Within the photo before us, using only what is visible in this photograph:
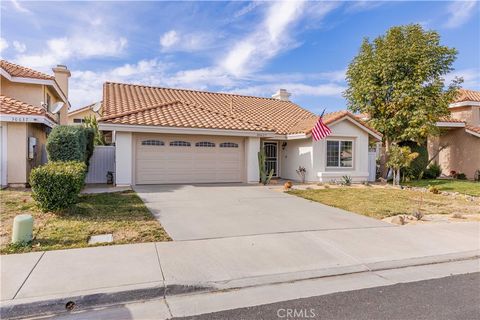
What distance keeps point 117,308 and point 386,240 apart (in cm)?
540

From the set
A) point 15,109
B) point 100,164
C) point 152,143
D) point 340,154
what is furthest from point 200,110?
point 15,109

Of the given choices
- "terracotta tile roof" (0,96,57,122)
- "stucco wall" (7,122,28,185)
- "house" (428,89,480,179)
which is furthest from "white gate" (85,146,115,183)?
"house" (428,89,480,179)

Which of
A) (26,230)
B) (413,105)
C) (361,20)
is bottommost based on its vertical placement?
(26,230)

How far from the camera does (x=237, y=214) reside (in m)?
8.86

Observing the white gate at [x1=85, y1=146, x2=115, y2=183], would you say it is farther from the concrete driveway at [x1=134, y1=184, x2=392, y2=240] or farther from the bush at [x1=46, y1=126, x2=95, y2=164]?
the concrete driveway at [x1=134, y1=184, x2=392, y2=240]

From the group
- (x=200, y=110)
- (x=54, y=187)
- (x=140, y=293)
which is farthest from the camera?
(x=200, y=110)

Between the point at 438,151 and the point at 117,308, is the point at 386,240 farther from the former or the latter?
the point at 438,151

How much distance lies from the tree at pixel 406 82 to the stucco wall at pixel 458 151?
4714 millimetres

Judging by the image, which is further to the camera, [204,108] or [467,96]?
[467,96]

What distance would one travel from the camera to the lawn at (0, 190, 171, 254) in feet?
19.4

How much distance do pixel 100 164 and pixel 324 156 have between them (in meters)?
11.2

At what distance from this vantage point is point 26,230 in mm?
5664

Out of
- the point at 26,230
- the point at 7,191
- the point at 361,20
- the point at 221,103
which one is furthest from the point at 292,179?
the point at 26,230

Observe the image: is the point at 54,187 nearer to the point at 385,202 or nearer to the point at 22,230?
the point at 22,230
